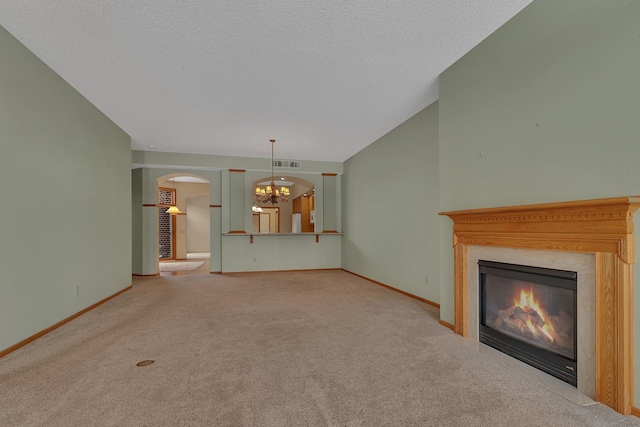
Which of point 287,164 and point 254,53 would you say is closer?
point 254,53

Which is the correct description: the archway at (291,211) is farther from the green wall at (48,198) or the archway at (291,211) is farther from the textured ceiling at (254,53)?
the green wall at (48,198)

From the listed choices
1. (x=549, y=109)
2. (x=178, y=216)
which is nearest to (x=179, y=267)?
(x=178, y=216)

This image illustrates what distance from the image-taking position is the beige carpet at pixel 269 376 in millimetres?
1839

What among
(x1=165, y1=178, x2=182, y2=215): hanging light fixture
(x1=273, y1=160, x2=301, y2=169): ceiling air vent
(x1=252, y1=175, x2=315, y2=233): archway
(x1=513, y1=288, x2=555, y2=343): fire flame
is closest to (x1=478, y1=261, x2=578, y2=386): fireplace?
(x1=513, y1=288, x2=555, y2=343): fire flame

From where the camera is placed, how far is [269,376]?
234 centimetres

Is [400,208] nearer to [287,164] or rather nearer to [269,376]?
[287,164]

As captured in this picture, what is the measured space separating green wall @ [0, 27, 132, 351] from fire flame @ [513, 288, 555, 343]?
14.9 feet

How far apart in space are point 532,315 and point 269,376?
2.18 meters

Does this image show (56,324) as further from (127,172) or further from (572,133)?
(572,133)

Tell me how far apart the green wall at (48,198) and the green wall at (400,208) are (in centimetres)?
473

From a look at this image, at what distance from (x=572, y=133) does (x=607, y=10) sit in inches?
30.4

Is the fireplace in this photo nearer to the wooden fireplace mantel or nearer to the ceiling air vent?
the wooden fireplace mantel

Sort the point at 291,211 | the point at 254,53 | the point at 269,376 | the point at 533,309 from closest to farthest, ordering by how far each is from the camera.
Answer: the point at 269,376
the point at 533,309
the point at 254,53
the point at 291,211

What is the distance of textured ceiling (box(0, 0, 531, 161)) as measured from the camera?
249 centimetres
